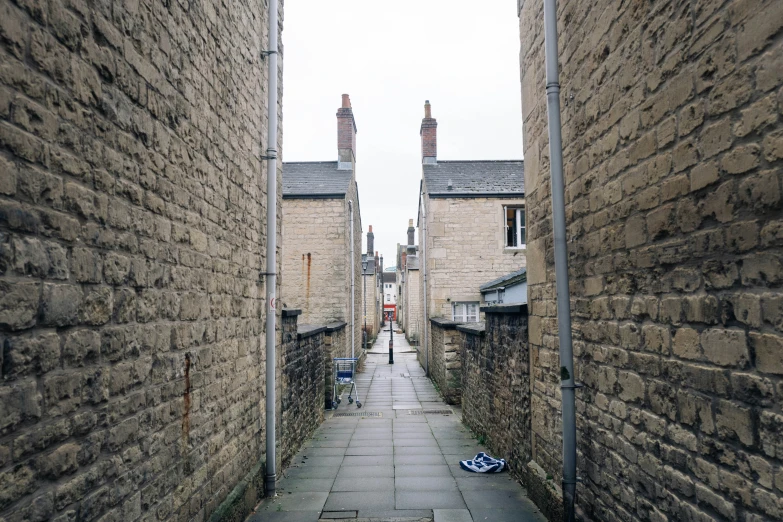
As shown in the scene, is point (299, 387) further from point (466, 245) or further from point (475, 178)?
point (475, 178)

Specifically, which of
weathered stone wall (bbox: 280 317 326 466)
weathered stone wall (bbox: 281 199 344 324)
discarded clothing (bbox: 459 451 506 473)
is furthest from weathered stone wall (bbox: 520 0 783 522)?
weathered stone wall (bbox: 281 199 344 324)

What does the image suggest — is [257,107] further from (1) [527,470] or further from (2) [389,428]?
(2) [389,428]

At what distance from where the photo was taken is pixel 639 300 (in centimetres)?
339

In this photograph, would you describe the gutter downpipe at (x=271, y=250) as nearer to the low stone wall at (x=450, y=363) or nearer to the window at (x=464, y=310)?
the low stone wall at (x=450, y=363)

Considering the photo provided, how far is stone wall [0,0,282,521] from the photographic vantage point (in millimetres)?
2225

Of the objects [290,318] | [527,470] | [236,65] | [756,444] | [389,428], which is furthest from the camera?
[389,428]

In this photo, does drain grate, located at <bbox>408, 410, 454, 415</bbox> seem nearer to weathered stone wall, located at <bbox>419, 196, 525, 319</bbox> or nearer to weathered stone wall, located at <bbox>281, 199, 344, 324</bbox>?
weathered stone wall, located at <bbox>281, 199, 344, 324</bbox>

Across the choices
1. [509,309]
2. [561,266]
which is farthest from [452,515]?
[561,266]

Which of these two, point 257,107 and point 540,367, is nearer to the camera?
point 540,367

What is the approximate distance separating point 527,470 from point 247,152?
178 inches

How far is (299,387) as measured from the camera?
27.0 feet

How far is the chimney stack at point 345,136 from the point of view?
2125cm

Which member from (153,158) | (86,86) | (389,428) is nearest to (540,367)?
(153,158)

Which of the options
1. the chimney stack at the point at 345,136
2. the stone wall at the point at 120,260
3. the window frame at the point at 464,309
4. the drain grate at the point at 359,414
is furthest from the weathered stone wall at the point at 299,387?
the chimney stack at the point at 345,136
